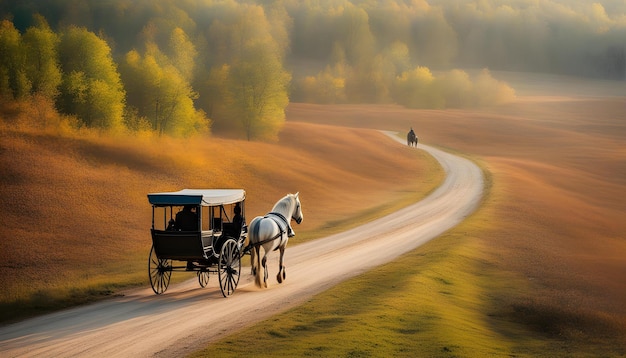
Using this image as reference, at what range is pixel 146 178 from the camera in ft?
189

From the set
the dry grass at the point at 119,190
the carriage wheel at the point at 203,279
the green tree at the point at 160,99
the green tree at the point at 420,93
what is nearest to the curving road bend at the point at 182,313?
the carriage wheel at the point at 203,279

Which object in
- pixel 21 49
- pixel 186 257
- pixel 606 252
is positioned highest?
pixel 21 49

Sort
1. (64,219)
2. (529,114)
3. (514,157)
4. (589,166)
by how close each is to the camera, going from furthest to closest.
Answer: (529,114)
(514,157)
(589,166)
(64,219)

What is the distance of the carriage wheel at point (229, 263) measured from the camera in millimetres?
26375

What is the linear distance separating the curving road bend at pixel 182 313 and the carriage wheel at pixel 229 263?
42cm

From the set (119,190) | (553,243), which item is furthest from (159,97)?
(553,243)

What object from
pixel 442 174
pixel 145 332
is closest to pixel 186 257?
pixel 145 332

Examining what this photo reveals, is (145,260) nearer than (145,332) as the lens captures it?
No

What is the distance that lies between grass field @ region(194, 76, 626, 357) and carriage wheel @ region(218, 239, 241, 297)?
11.2 ft

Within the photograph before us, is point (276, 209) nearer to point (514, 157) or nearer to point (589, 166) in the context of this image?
point (589, 166)

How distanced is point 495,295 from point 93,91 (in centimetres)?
4596

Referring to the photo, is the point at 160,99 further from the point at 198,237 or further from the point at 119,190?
Result: the point at 198,237

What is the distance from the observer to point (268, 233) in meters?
27.4

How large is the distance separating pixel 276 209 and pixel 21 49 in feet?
156
